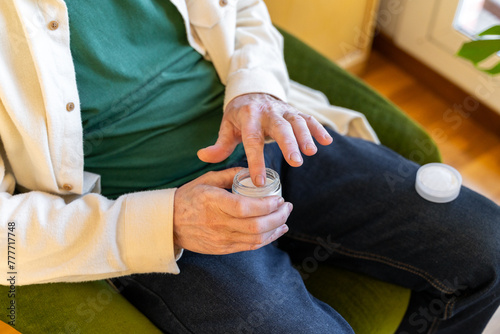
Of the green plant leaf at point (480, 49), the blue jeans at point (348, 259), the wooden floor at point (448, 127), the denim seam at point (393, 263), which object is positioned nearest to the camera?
the green plant leaf at point (480, 49)

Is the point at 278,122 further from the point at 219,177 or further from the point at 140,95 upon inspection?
the point at 140,95

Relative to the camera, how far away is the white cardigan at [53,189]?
82 centimetres

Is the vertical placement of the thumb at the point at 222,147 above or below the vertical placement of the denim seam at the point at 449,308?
above

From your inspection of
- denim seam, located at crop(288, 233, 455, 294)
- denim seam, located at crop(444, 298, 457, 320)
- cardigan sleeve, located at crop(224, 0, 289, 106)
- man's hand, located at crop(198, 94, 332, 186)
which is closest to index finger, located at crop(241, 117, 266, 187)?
man's hand, located at crop(198, 94, 332, 186)

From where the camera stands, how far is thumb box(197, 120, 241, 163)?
0.87 m

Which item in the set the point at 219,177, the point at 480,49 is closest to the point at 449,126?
the point at 480,49

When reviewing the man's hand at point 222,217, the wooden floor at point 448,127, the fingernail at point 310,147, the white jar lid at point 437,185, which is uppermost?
the fingernail at point 310,147

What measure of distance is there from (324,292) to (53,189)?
1.87 ft

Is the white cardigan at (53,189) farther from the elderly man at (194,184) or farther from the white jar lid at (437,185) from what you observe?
the white jar lid at (437,185)

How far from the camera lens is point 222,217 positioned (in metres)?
0.81

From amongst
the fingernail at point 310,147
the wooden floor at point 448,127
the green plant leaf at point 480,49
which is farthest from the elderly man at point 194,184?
the wooden floor at point 448,127

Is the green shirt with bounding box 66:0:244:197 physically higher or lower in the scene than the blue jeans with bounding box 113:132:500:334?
higher

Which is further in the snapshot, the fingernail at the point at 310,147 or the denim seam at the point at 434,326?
the denim seam at the point at 434,326

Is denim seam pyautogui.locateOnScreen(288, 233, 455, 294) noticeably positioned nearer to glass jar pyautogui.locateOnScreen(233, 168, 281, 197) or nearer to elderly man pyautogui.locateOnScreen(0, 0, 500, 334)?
elderly man pyautogui.locateOnScreen(0, 0, 500, 334)
